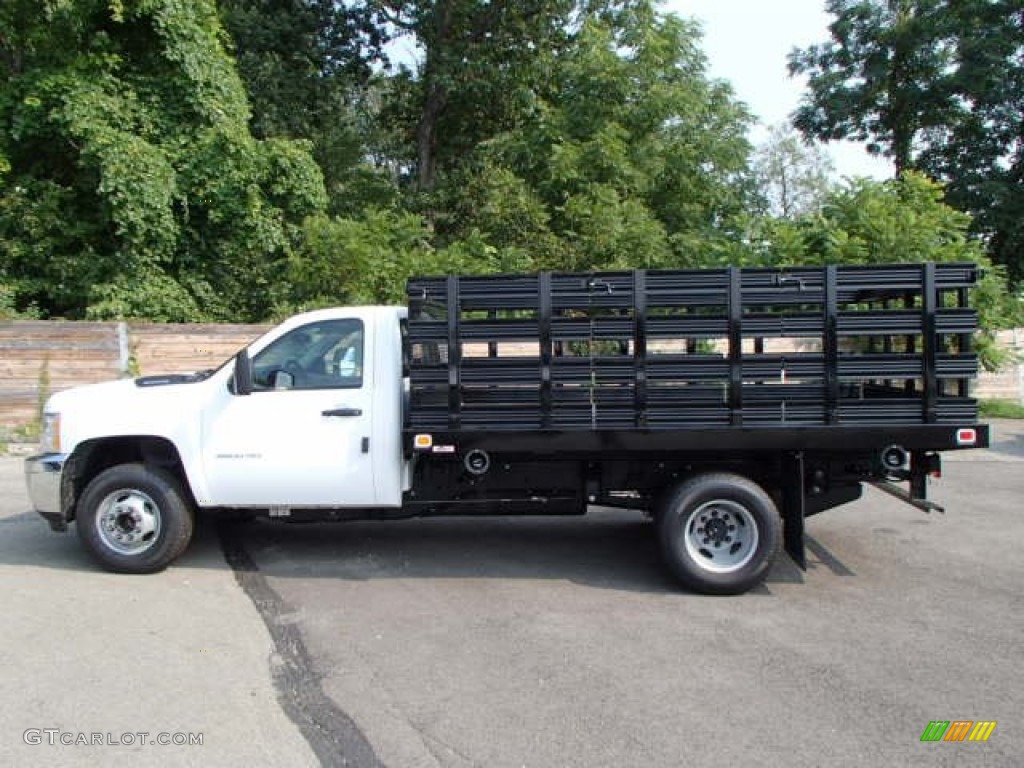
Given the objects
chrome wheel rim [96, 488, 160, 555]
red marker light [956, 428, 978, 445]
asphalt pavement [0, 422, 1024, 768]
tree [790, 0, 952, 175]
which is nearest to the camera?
asphalt pavement [0, 422, 1024, 768]

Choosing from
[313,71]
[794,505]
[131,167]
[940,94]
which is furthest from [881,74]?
[794,505]

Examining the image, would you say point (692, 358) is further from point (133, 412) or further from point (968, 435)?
point (133, 412)

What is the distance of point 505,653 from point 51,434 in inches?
153

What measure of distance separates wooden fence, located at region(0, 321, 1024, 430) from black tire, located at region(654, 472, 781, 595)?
10.1m

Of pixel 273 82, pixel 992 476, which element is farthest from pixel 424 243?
pixel 992 476

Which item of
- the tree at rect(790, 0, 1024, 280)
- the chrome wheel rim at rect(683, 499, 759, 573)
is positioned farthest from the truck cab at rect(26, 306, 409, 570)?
the tree at rect(790, 0, 1024, 280)

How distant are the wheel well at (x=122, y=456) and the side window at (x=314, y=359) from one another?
90 centimetres

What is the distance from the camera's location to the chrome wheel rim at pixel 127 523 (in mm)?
6344

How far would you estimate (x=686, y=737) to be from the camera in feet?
13.0

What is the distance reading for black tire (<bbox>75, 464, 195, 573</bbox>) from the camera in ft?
20.7

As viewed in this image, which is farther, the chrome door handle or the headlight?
the headlight

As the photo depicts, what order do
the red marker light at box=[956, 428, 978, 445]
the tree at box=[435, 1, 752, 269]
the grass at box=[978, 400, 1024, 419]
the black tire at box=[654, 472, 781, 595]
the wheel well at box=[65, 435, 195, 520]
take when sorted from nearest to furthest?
the red marker light at box=[956, 428, 978, 445]
the black tire at box=[654, 472, 781, 595]
the wheel well at box=[65, 435, 195, 520]
the grass at box=[978, 400, 1024, 419]
the tree at box=[435, 1, 752, 269]

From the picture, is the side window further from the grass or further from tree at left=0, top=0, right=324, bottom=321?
the grass

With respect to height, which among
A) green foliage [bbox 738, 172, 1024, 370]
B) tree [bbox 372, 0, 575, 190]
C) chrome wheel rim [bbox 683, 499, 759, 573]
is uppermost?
tree [bbox 372, 0, 575, 190]
